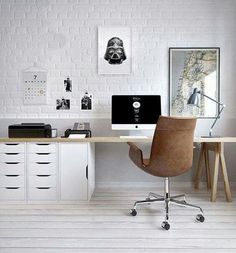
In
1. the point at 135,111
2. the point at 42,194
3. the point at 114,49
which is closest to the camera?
the point at 42,194

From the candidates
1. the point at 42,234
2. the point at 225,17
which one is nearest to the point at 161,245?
the point at 42,234

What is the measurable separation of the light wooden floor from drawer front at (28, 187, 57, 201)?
0.12 m

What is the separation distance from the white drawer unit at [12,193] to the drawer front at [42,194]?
0.09m

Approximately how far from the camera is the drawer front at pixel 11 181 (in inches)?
125

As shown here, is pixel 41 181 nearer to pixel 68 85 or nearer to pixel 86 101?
pixel 86 101

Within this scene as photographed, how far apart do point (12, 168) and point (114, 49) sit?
→ 1.98 metres

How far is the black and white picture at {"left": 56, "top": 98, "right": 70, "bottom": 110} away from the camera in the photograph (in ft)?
12.6

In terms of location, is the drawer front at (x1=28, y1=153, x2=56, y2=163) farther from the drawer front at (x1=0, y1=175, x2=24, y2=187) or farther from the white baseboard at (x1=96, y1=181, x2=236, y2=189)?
the white baseboard at (x1=96, y1=181, x2=236, y2=189)

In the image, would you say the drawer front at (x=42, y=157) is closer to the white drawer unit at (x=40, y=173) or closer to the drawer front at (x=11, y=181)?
the white drawer unit at (x=40, y=173)

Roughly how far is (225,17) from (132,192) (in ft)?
8.64

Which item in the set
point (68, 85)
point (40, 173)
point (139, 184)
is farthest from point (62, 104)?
point (139, 184)

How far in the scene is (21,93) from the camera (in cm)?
383

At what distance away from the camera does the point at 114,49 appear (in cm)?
379

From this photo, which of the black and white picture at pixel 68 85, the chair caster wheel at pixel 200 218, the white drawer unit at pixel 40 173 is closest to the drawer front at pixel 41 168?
the white drawer unit at pixel 40 173
